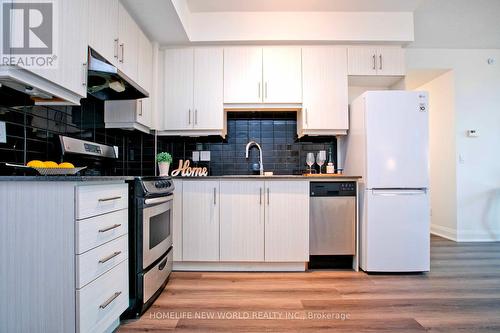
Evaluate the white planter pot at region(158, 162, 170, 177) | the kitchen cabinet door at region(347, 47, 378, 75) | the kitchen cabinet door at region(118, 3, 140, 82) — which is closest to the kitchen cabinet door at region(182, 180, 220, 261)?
the white planter pot at region(158, 162, 170, 177)

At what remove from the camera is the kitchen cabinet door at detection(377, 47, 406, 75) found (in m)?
2.74

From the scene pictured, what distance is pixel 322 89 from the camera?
2.72m

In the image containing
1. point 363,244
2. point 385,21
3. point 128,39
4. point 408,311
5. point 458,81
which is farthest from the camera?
point 458,81

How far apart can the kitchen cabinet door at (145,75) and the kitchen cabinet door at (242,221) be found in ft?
3.28

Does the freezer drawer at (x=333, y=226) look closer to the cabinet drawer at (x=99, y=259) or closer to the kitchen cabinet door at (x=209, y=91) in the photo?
the kitchen cabinet door at (x=209, y=91)

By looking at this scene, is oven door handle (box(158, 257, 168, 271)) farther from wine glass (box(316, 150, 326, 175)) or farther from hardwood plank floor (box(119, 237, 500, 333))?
wine glass (box(316, 150, 326, 175))

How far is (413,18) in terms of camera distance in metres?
2.78

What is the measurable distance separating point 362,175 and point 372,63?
1.22 metres

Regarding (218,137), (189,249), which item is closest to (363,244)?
(189,249)

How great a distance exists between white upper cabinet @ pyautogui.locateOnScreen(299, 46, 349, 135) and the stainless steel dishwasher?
682 millimetres

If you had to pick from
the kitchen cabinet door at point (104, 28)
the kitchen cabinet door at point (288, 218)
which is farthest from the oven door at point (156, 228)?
the kitchen cabinet door at point (104, 28)

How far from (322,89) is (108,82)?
198cm

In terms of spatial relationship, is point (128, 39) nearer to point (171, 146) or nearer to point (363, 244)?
point (171, 146)

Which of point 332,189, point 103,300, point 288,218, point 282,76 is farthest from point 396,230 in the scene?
point 103,300
